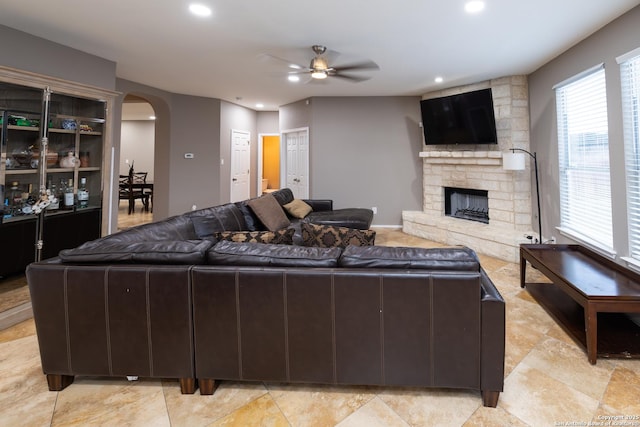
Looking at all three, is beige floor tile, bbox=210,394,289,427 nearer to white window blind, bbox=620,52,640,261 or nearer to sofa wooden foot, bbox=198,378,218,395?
sofa wooden foot, bbox=198,378,218,395

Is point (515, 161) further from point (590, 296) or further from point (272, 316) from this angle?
point (272, 316)

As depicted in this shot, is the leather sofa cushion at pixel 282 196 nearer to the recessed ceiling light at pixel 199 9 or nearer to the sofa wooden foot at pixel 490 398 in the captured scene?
the recessed ceiling light at pixel 199 9

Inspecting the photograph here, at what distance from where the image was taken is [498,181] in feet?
15.9

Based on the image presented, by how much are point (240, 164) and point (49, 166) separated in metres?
4.39

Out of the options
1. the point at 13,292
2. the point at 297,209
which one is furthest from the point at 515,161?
the point at 13,292

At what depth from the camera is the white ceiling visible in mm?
2750

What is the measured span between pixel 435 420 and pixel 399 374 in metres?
0.26

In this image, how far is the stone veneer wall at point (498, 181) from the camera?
4.56 metres

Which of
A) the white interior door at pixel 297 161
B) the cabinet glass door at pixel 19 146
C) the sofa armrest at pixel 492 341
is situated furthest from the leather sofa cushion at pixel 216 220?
the white interior door at pixel 297 161

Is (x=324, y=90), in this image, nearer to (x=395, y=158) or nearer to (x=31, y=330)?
(x=395, y=158)

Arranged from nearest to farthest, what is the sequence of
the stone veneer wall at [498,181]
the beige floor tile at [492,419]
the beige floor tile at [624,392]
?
the beige floor tile at [492,419]
the beige floor tile at [624,392]
the stone veneer wall at [498,181]

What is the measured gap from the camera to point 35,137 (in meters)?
3.01

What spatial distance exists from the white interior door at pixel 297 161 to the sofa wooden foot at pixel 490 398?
17.5ft

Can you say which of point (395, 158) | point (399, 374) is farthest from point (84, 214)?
point (395, 158)
